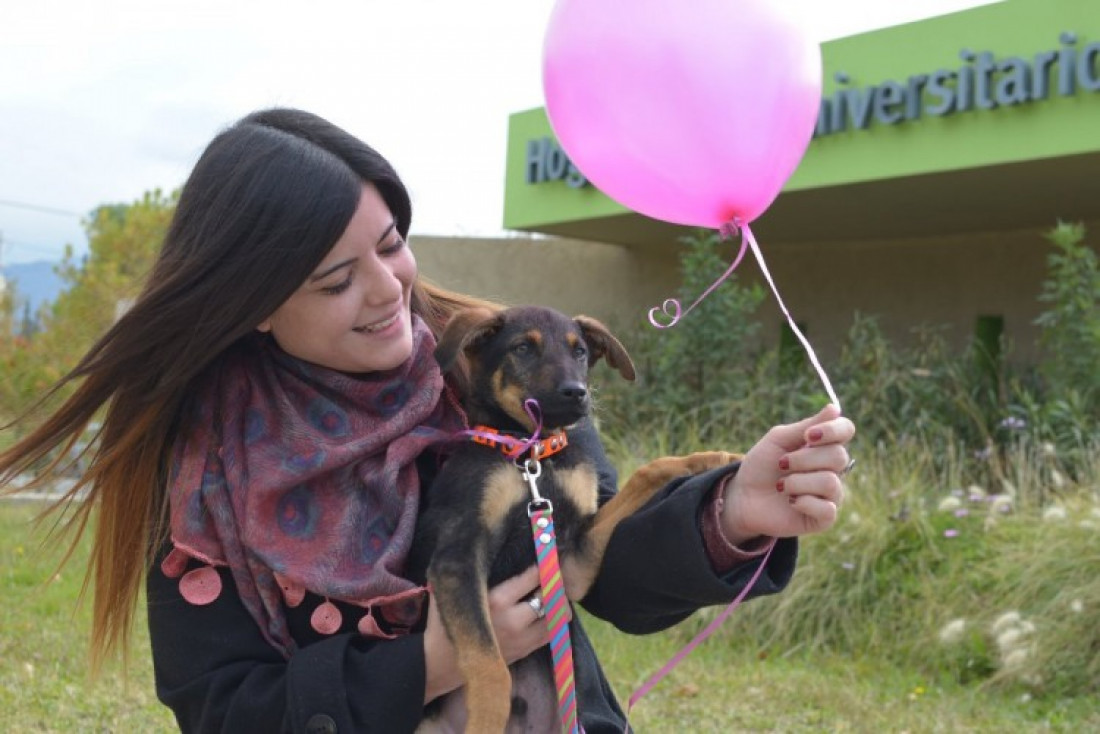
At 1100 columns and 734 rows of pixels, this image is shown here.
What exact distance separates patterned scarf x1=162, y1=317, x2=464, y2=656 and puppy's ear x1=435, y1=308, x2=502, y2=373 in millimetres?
80

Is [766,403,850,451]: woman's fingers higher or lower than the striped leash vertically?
higher

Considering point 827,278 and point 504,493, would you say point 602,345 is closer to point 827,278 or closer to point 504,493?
point 504,493

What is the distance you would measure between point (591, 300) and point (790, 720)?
11656 millimetres

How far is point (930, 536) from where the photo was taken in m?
7.11

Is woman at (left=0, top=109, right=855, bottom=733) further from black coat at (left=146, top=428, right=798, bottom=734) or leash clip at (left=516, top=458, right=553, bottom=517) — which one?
leash clip at (left=516, top=458, right=553, bottom=517)

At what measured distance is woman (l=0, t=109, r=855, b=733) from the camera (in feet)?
7.61

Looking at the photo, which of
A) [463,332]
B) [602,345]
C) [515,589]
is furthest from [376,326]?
[602,345]

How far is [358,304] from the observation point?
2424mm

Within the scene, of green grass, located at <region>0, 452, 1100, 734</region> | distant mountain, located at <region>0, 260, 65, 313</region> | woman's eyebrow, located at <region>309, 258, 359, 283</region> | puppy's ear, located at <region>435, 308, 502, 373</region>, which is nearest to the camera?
woman's eyebrow, located at <region>309, 258, 359, 283</region>

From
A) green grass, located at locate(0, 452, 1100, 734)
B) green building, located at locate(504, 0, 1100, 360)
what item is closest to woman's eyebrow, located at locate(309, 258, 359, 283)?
green grass, located at locate(0, 452, 1100, 734)

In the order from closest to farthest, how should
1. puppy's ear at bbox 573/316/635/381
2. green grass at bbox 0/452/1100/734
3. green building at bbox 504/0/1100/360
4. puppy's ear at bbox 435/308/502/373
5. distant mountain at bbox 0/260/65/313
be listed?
puppy's ear at bbox 435/308/502/373 → puppy's ear at bbox 573/316/635/381 → green grass at bbox 0/452/1100/734 → green building at bbox 504/0/1100/360 → distant mountain at bbox 0/260/65/313

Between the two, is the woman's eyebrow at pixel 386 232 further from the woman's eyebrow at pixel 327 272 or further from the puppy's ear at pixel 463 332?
the puppy's ear at pixel 463 332

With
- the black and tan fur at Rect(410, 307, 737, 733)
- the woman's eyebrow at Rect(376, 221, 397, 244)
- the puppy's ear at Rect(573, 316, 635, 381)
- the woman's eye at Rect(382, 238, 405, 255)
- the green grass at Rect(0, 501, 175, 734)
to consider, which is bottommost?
the green grass at Rect(0, 501, 175, 734)

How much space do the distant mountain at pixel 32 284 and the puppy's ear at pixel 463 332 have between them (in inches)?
434
